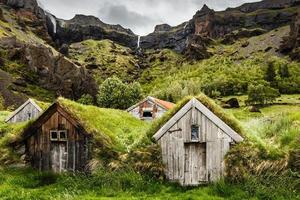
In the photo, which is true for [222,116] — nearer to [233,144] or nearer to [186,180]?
[233,144]

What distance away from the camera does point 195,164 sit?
2219 centimetres

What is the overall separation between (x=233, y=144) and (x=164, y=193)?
4.28 metres

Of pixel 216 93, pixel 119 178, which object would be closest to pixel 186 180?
pixel 119 178

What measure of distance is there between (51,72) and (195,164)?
95.5 metres

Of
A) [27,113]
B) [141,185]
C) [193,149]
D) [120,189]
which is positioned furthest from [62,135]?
[27,113]

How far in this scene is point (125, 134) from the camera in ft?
84.4

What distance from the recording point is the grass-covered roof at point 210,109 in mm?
22156

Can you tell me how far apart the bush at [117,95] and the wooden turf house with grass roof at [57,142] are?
269 ft

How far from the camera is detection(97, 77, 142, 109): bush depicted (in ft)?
351

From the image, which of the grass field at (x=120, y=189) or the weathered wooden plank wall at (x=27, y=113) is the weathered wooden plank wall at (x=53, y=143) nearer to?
the grass field at (x=120, y=189)

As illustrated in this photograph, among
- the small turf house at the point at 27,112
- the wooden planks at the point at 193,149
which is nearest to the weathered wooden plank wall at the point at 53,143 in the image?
the wooden planks at the point at 193,149

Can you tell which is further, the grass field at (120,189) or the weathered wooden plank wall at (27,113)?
the weathered wooden plank wall at (27,113)

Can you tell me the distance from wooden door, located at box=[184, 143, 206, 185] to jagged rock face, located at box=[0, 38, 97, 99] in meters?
89.6

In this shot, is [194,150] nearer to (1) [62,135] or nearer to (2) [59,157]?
(1) [62,135]
